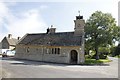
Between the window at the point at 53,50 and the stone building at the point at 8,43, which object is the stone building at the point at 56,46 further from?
the stone building at the point at 8,43

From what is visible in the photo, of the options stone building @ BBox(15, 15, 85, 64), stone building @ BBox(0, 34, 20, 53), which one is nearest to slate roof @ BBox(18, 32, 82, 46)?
stone building @ BBox(15, 15, 85, 64)

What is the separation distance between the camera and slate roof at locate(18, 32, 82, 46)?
41969 mm

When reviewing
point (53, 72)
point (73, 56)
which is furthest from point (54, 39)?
point (53, 72)

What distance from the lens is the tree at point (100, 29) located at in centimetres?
4631

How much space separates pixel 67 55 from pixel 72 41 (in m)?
3.06

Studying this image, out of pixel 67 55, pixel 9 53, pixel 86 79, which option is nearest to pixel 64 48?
pixel 67 55

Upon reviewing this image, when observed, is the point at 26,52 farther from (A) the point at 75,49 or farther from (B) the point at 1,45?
(B) the point at 1,45

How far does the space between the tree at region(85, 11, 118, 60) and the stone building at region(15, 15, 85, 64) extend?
519 cm

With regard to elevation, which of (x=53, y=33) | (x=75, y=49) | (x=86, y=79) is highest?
(x=53, y=33)

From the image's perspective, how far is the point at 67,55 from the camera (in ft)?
135

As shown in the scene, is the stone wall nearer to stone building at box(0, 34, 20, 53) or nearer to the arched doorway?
the arched doorway

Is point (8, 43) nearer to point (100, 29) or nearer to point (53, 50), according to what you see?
point (53, 50)

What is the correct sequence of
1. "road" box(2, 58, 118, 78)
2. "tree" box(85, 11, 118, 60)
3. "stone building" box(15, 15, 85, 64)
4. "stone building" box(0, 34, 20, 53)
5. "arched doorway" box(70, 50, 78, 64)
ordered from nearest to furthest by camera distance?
"road" box(2, 58, 118, 78)
"stone building" box(15, 15, 85, 64)
"arched doorway" box(70, 50, 78, 64)
"tree" box(85, 11, 118, 60)
"stone building" box(0, 34, 20, 53)

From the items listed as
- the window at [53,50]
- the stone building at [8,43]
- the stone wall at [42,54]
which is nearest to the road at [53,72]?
the stone wall at [42,54]
